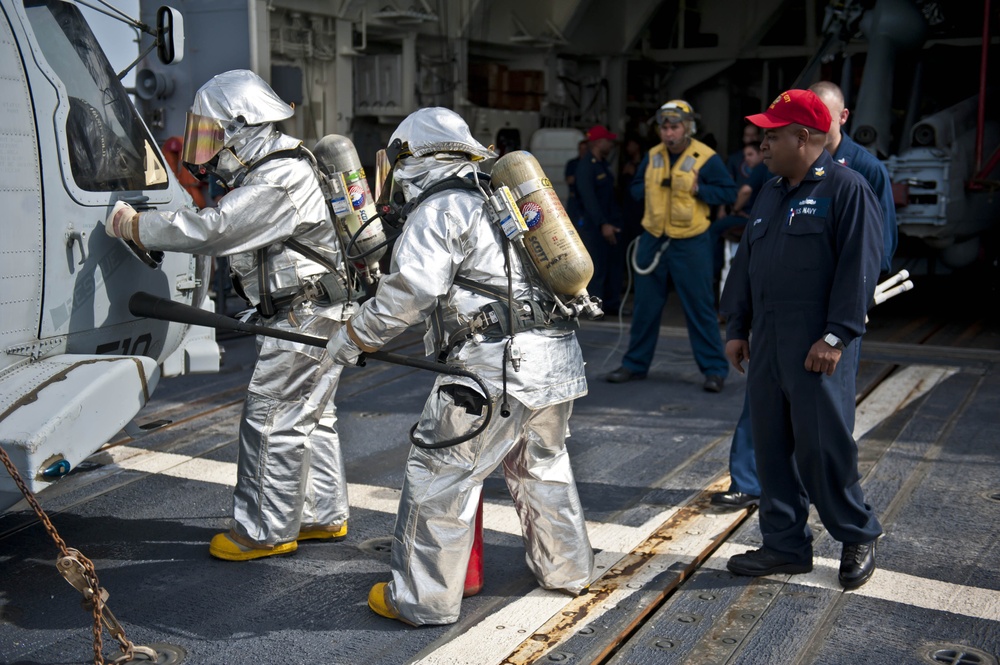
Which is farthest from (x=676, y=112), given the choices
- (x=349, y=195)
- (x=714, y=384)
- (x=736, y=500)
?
(x=349, y=195)

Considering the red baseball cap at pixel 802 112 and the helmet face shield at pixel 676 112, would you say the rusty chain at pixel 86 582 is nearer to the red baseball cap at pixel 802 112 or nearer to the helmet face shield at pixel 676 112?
the red baseball cap at pixel 802 112

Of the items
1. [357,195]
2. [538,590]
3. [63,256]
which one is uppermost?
[357,195]

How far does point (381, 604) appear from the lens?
3883mm

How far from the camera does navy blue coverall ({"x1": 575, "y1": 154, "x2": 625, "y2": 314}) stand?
10574mm

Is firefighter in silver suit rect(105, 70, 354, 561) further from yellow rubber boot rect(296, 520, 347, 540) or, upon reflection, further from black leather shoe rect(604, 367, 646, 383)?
black leather shoe rect(604, 367, 646, 383)

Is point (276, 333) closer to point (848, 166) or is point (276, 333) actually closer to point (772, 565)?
point (772, 565)

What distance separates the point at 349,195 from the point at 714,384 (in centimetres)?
357

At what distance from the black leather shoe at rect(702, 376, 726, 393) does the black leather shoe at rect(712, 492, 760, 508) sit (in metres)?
2.33

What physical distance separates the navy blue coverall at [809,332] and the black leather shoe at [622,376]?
3488 mm

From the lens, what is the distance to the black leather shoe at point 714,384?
289 inches

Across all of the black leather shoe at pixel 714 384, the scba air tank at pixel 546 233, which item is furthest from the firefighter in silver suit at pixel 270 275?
the black leather shoe at pixel 714 384

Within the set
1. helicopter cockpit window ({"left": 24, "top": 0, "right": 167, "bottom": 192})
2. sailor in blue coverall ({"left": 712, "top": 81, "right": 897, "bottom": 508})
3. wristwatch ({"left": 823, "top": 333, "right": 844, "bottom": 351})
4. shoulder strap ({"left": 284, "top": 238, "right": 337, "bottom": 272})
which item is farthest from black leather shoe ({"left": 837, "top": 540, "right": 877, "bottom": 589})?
helicopter cockpit window ({"left": 24, "top": 0, "right": 167, "bottom": 192})

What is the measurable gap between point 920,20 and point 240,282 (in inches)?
317

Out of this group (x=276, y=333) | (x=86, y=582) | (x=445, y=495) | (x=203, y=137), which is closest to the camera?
(x=86, y=582)
